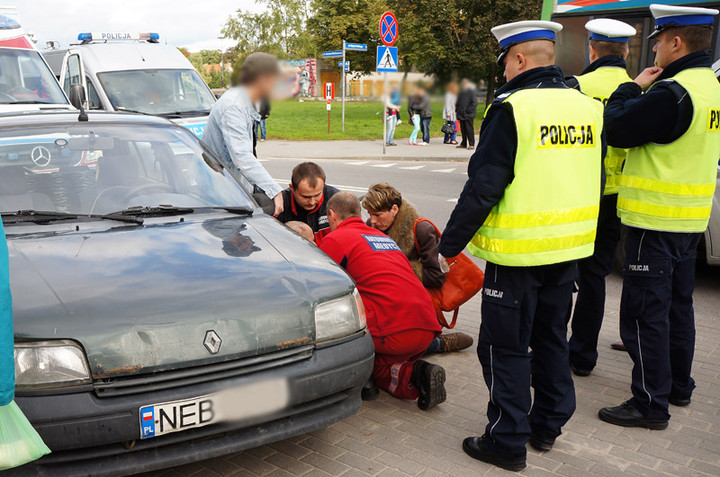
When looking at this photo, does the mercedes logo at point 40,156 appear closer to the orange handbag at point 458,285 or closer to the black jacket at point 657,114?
the orange handbag at point 458,285

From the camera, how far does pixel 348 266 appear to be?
3.96 m

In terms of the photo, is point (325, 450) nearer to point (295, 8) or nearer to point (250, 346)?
point (250, 346)

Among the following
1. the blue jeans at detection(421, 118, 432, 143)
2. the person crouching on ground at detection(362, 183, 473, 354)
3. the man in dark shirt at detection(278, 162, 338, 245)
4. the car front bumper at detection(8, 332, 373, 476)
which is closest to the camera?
the car front bumper at detection(8, 332, 373, 476)

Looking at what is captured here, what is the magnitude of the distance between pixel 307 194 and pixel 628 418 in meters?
2.46

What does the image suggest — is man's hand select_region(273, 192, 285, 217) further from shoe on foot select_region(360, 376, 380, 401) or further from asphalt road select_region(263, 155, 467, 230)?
asphalt road select_region(263, 155, 467, 230)

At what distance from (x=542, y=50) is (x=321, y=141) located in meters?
19.2

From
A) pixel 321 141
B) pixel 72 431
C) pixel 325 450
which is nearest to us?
pixel 72 431

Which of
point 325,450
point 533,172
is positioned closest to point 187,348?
point 325,450

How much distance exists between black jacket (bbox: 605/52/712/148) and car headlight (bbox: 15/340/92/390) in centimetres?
274

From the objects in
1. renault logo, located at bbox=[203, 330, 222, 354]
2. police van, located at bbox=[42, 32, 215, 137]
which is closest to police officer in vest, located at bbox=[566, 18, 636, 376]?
renault logo, located at bbox=[203, 330, 222, 354]

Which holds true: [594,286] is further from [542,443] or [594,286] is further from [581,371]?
[542,443]

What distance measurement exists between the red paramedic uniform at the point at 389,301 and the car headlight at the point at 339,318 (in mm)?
527

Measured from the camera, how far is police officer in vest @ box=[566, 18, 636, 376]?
14.1 ft

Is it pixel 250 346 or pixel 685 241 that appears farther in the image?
pixel 685 241
